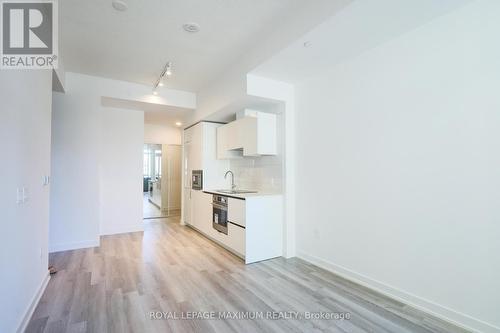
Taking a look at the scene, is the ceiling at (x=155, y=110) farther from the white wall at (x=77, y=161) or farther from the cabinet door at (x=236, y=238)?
the cabinet door at (x=236, y=238)

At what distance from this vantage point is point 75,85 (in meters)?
4.08

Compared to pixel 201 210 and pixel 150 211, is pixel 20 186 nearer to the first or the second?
pixel 201 210

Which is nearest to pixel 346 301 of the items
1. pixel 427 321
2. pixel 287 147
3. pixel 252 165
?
pixel 427 321

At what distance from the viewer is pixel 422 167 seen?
2234mm

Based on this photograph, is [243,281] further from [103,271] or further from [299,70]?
[299,70]

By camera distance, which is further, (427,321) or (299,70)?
(299,70)

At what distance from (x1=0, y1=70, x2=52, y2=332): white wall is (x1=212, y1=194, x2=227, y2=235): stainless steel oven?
7.37ft

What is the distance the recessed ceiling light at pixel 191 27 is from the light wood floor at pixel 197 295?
2.96 m

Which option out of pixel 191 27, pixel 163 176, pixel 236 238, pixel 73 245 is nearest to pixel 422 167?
pixel 236 238

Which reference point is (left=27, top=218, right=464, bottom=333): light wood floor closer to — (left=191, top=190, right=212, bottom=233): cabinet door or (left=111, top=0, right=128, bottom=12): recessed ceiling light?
(left=191, top=190, right=212, bottom=233): cabinet door

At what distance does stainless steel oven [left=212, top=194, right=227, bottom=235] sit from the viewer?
3906 mm

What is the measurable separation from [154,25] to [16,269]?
2671 millimetres

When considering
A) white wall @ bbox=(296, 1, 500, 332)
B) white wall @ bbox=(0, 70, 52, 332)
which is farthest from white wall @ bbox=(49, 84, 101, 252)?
white wall @ bbox=(296, 1, 500, 332)

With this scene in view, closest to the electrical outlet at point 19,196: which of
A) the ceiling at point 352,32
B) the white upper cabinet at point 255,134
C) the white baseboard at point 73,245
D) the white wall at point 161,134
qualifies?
the white baseboard at point 73,245
